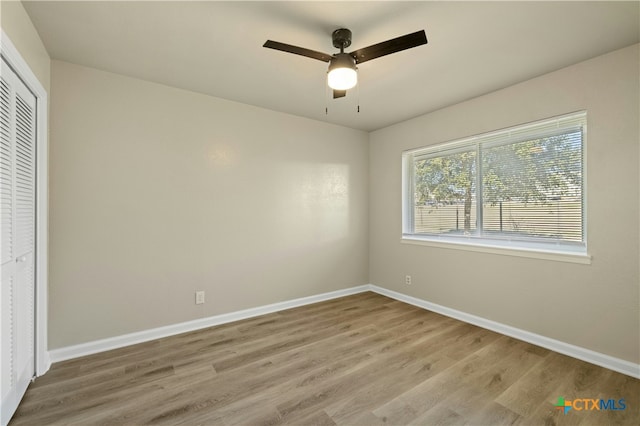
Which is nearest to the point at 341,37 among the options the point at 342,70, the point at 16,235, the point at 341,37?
the point at 341,37

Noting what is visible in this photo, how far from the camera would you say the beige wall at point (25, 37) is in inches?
63.4

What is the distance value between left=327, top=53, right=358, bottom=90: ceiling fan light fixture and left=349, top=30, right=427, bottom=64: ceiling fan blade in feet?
0.24

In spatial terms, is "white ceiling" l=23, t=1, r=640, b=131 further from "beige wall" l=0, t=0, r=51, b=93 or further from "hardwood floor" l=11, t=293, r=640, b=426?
"hardwood floor" l=11, t=293, r=640, b=426

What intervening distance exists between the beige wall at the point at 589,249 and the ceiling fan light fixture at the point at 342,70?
1.96 m

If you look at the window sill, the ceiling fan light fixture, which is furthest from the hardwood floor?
the ceiling fan light fixture

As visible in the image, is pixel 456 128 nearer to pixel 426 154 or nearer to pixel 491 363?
pixel 426 154

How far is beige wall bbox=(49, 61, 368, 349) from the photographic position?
249 centimetres

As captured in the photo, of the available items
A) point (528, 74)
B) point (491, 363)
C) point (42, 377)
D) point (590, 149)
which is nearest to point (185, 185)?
point (42, 377)

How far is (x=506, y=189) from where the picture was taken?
9.99 feet

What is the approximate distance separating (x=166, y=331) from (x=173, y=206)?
1272 millimetres

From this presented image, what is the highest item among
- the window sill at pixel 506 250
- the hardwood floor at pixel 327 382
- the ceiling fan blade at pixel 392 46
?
the ceiling fan blade at pixel 392 46

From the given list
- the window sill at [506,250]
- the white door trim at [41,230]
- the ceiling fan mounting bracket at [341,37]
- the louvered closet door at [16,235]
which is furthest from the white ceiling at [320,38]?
the window sill at [506,250]

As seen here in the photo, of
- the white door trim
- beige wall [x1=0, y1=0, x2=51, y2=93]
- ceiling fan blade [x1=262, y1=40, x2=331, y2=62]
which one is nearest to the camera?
beige wall [x1=0, y1=0, x2=51, y2=93]

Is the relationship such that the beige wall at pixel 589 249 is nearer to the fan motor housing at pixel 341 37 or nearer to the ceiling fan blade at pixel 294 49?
the fan motor housing at pixel 341 37
